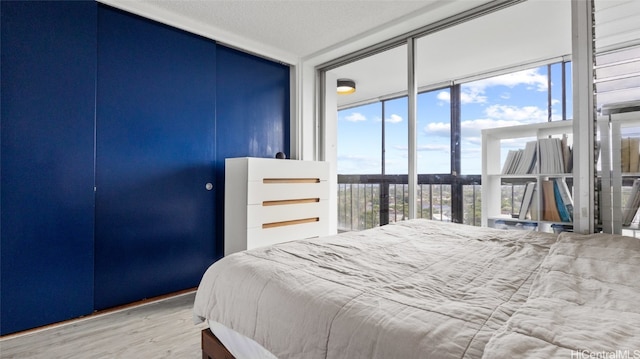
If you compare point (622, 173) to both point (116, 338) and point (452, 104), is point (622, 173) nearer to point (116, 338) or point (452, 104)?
point (452, 104)

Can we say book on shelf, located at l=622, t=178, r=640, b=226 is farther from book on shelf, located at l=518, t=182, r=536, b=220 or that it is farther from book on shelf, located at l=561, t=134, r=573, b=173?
book on shelf, located at l=518, t=182, r=536, b=220

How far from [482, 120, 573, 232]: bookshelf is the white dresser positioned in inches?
54.7

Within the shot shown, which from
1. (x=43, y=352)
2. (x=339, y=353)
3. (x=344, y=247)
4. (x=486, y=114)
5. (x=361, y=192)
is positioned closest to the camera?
(x=339, y=353)

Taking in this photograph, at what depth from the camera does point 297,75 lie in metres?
3.33

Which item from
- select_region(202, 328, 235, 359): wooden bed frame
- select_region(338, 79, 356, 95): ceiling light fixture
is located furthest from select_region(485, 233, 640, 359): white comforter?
select_region(338, 79, 356, 95): ceiling light fixture

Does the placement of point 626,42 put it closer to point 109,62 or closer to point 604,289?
point 604,289

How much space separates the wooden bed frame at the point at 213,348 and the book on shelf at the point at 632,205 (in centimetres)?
205

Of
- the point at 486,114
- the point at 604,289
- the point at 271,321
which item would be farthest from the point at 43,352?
the point at 486,114

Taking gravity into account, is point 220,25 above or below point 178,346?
above

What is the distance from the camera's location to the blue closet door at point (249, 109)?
9.20 ft

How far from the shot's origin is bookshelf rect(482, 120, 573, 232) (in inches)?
80.8

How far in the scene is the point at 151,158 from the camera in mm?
2365

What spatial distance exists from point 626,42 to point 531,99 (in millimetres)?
870

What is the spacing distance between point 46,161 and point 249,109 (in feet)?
5.22
